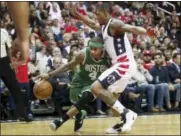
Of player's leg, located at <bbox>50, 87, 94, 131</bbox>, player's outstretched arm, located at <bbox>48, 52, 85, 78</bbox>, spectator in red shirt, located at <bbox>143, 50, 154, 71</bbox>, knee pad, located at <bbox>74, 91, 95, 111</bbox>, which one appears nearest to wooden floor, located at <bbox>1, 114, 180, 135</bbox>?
player's leg, located at <bbox>50, 87, 94, 131</bbox>

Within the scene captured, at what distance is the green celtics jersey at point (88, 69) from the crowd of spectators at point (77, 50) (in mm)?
1803

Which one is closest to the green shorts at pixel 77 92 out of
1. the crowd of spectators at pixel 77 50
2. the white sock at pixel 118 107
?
the white sock at pixel 118 107

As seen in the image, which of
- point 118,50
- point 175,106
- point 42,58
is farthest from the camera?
point 175,106

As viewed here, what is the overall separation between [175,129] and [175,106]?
3.53 m

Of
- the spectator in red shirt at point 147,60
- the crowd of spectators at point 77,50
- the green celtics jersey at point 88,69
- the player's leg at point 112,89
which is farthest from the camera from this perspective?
the spectator in red shirt at point 147,60

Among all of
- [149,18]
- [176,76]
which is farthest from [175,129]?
[149,18]

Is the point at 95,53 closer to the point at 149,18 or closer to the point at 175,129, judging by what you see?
the point at 175,129

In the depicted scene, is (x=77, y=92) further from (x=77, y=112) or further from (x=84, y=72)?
(x=77, y=112)

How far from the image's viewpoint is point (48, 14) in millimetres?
12547

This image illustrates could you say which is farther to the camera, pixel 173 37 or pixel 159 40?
pixel 173 37

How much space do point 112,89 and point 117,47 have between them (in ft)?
1.85

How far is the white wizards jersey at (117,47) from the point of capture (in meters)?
6.83

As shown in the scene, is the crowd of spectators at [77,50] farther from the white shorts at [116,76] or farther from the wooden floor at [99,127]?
the white shorts at [116,76]

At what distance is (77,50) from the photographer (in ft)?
33.4
